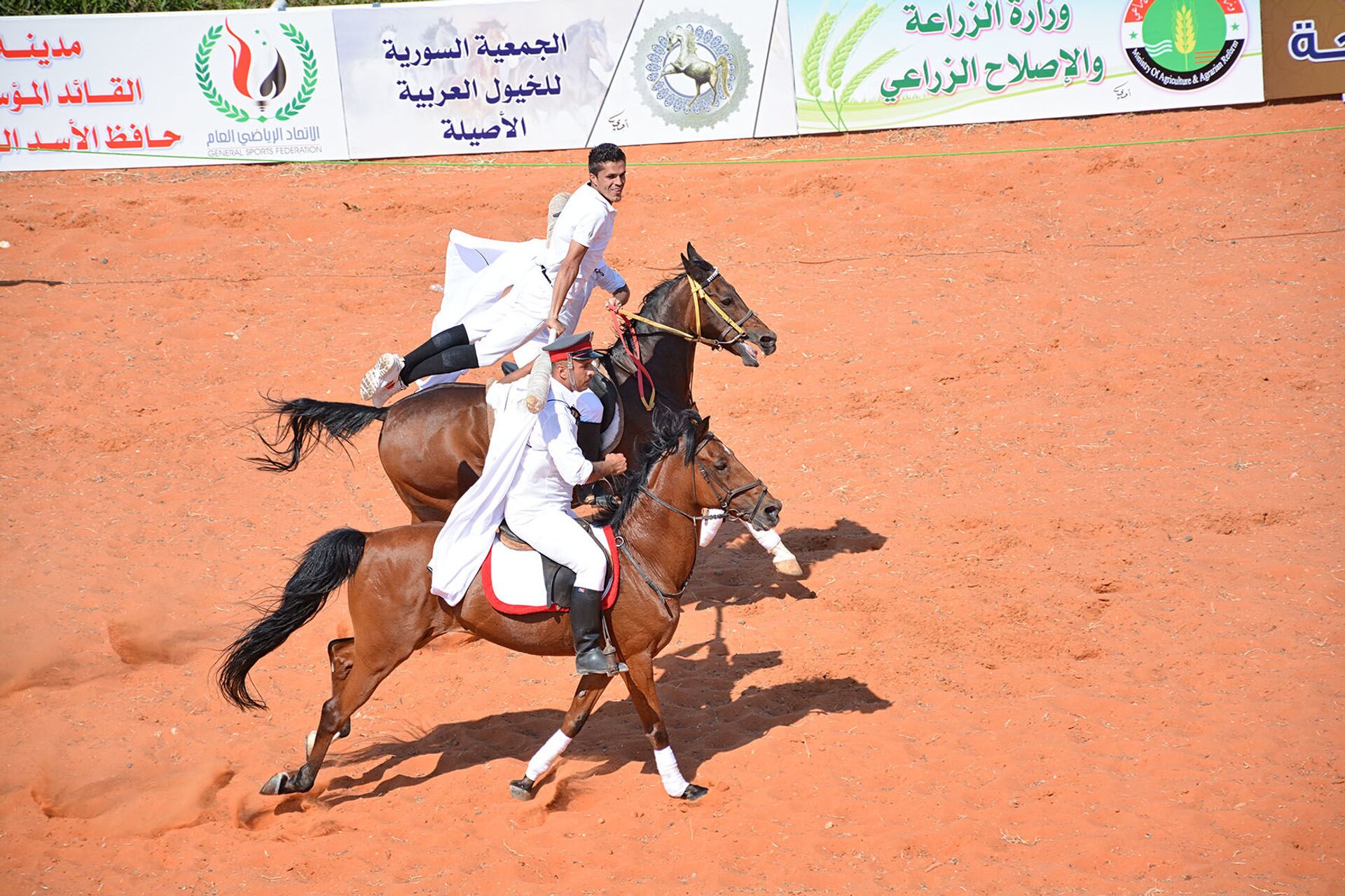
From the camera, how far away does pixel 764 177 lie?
16.6 metres

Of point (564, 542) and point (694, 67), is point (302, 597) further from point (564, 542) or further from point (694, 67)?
point (694, 67)

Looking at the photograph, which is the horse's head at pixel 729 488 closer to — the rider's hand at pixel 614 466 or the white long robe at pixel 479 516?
the rider's hand at pixel 614 466

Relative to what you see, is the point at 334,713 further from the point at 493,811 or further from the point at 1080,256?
the point at 1080,256

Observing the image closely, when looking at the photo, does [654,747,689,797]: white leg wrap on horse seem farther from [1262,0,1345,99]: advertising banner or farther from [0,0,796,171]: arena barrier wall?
[1262,0,1345,99]: advertising banner

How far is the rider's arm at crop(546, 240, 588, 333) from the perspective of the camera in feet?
25.7

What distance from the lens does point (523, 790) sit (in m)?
6.54

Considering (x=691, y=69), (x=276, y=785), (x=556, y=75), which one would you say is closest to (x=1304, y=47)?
(x=691, y=69)

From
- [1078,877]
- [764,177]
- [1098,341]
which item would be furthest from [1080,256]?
[1078,877]

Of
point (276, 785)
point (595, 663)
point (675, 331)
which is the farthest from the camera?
point (675, 331)

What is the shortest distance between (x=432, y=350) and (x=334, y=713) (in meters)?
2.82

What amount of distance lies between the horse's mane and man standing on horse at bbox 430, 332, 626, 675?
322 mm

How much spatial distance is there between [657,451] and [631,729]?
201cm

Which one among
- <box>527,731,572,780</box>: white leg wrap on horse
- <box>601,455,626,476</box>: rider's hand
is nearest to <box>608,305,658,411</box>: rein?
<box>601,455,626,476</box>: rider's hand

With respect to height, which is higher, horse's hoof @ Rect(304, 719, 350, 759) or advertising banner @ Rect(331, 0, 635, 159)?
advertising banner @ Rect(331, 0, 635, 159)
